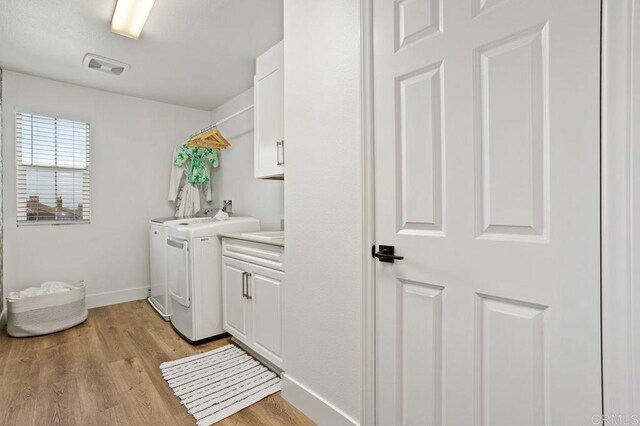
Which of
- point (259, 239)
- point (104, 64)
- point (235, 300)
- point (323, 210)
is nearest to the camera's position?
point (323, 210)

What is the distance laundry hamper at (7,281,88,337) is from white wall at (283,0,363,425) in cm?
242

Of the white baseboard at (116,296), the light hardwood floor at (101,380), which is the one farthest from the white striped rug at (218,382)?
the white baseboard at (116,296)

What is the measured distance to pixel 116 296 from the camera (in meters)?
3.63

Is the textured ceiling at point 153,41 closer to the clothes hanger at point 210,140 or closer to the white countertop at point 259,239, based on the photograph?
the clothes hanger at point 210,140

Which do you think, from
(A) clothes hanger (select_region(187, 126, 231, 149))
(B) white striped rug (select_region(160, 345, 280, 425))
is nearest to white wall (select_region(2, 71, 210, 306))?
(A) clothes hanger (select_region(187, 126, 231, 149))

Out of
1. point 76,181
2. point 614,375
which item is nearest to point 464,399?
point 614,375

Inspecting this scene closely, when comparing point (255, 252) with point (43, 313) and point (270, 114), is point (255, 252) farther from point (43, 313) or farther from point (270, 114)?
point (43, 313)

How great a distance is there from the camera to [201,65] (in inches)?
114

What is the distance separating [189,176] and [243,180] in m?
0.76

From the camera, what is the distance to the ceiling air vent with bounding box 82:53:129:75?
270cm

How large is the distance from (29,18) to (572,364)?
356 cm

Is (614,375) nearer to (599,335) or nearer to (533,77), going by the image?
(599,335)

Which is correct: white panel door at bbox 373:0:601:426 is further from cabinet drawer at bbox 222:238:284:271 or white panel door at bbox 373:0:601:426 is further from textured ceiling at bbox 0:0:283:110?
textured ceiling at bbox 0:0:283:110

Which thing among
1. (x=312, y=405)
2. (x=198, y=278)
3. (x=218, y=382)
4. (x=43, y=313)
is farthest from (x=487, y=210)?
(x=43, y=313)
